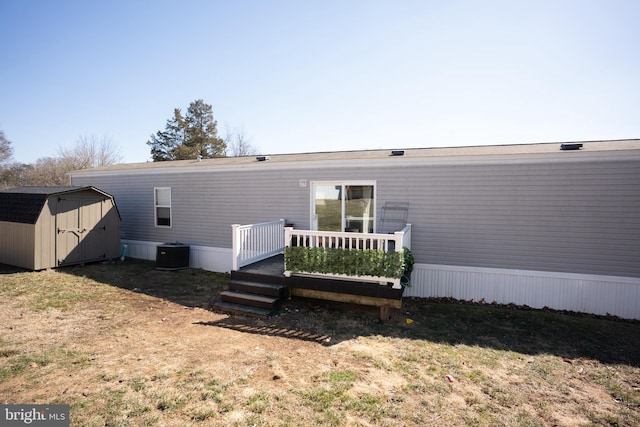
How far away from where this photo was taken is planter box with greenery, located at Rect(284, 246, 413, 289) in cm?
544

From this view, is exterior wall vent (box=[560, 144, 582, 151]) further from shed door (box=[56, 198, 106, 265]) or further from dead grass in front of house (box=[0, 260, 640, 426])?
shed door (box=[56, 198, 106, 265])

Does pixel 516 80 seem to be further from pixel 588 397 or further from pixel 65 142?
pixel 65 142

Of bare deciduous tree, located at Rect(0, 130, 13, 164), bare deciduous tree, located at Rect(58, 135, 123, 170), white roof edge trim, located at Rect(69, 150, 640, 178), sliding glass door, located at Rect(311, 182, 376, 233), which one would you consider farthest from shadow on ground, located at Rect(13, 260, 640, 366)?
bare deciduous tree, located at Rect(0, 130, 13, 164)

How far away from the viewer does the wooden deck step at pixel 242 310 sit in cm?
575

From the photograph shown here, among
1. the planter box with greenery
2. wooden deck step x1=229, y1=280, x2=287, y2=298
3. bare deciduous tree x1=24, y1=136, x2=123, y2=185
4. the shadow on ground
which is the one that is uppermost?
bare deciduous tree x1=24, y1=136, x2=123, y2=185

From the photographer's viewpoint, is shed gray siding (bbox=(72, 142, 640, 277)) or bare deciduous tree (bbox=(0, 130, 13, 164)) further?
bare deciduous tree (bbox=(0, 130, 13, 164))

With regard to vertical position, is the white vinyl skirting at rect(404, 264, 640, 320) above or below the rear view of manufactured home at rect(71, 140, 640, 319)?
below

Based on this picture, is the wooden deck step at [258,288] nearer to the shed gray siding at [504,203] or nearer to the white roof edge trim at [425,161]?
the shed gray siding at [504,203]

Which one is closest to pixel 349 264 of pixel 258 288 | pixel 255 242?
pixel 258 288

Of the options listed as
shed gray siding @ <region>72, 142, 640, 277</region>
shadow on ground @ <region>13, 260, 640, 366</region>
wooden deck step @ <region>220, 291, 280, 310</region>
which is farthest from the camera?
shed gray siding @ <region>72, 142, 640, 277</region>

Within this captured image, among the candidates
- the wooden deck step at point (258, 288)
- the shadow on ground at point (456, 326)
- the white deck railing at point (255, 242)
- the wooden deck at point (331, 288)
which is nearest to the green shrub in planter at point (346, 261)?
the wooden deck at point (331, 288)

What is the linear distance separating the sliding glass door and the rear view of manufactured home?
27 millimetres

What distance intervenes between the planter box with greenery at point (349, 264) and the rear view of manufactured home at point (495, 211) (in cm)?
202

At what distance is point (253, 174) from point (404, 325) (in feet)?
19.4
